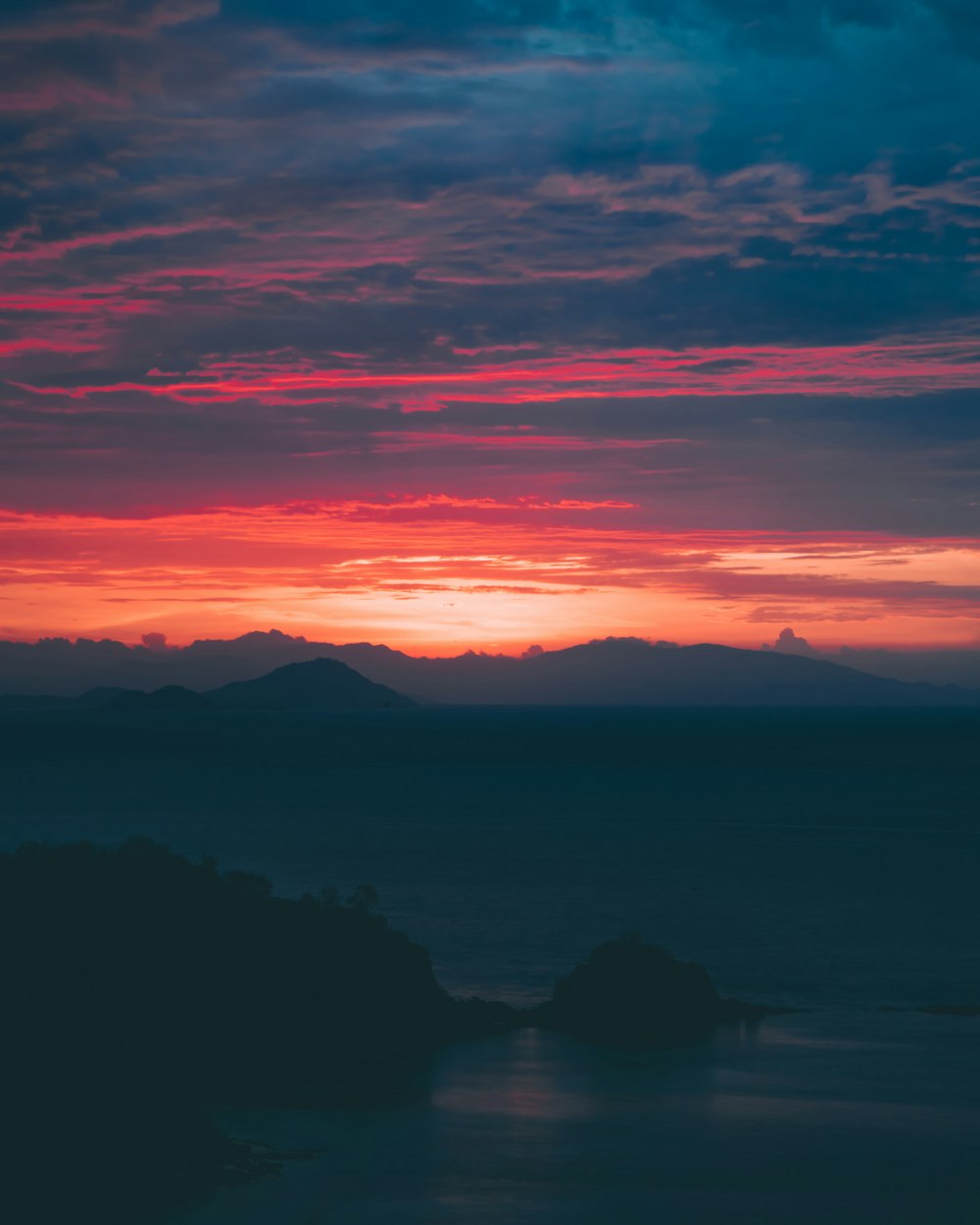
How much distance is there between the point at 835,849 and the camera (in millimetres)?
113500

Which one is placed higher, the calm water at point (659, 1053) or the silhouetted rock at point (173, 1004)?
the silhouetted rock at point (173, 1004)

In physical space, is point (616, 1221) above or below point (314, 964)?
below

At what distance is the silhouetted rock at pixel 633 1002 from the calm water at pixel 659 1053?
1513mm

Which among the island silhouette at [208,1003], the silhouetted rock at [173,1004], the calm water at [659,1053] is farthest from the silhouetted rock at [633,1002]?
the silhouetted rock at [173,1004]

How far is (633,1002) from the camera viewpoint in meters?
50.6

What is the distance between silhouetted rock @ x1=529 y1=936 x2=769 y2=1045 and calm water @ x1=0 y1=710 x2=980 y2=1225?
59.6 inches

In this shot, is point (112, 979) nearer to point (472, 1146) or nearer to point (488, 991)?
point (472, 1146)

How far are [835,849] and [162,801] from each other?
7957cm

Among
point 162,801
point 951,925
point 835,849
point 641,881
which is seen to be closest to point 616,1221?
point 951,925

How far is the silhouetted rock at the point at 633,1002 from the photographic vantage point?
162ft

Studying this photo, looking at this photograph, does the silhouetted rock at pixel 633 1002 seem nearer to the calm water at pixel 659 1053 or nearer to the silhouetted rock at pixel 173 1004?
the calm water at pixel 659 1053

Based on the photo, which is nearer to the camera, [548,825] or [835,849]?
[835,849]

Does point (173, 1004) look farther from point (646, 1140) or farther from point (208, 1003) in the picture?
point (646, 1140)

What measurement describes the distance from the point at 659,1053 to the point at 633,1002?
3377 millimetres
